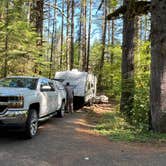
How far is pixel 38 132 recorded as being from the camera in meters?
11.5

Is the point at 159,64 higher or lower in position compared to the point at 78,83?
higher

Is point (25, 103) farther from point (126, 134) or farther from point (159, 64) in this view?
point (159, 64)

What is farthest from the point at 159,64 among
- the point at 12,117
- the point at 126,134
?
the point at 12,117

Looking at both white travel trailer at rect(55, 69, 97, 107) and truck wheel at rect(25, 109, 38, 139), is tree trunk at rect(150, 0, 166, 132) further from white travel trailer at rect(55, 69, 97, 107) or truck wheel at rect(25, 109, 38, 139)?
white travel trailer at rect(55, 69, 97, 107)

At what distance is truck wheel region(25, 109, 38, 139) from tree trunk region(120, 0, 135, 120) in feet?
19.5

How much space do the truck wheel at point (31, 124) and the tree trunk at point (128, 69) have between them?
593 cm

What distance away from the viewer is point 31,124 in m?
10.3

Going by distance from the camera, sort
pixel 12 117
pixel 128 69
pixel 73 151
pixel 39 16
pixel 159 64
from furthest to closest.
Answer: pixel 39 16
pixel 128 69
pixel 159 64
pixel 12 117
pixel 73 151

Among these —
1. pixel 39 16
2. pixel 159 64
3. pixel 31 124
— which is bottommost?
pixel 31 124

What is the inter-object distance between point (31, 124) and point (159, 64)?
442 cm

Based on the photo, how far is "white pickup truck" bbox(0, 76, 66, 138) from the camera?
9719 millimetres

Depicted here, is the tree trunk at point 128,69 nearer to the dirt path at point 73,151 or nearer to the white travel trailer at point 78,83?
the dirt path at point 73,151

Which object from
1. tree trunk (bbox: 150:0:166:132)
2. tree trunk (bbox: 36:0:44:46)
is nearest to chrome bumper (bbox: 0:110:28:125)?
tree trunk (bbox: 150:0:166:132)

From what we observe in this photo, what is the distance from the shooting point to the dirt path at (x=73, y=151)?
7.49 meters
